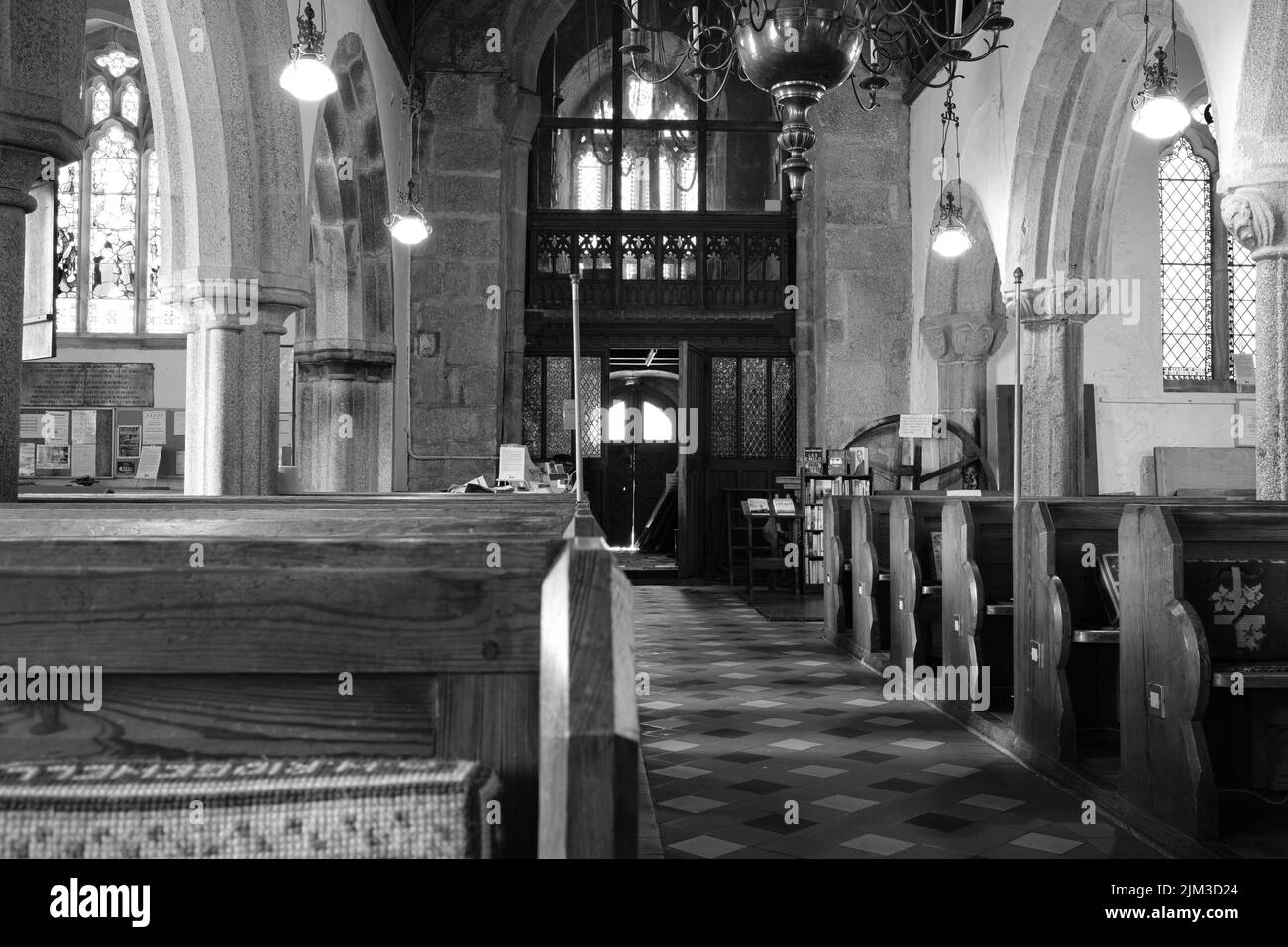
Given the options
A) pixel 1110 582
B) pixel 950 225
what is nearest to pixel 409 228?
pixel 950 225

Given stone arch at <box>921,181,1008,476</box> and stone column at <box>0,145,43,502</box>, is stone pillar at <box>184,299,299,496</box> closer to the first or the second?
stone column at <box>0,145,43,502</box>

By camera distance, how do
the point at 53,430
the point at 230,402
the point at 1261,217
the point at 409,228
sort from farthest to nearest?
the point at 53,430 → the point at 409,228 → the point at 230,402 → the point at 1261,217

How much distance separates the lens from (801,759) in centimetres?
412

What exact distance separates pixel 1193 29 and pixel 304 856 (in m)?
6.94

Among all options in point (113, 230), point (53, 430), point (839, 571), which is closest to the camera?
point (839, 571)

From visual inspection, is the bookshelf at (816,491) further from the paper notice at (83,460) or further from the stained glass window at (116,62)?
the stained glass window at (116,62)

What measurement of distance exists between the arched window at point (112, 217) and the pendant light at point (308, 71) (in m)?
6.51

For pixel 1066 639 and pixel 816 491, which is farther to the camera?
pixel 816 491

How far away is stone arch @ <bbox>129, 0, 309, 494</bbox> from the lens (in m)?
5.92

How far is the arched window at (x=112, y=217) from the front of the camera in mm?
11758

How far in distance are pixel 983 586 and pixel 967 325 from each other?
6444mm

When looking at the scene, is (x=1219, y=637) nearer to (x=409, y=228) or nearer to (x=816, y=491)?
(x=409, y=228)

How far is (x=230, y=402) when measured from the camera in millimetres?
6148
